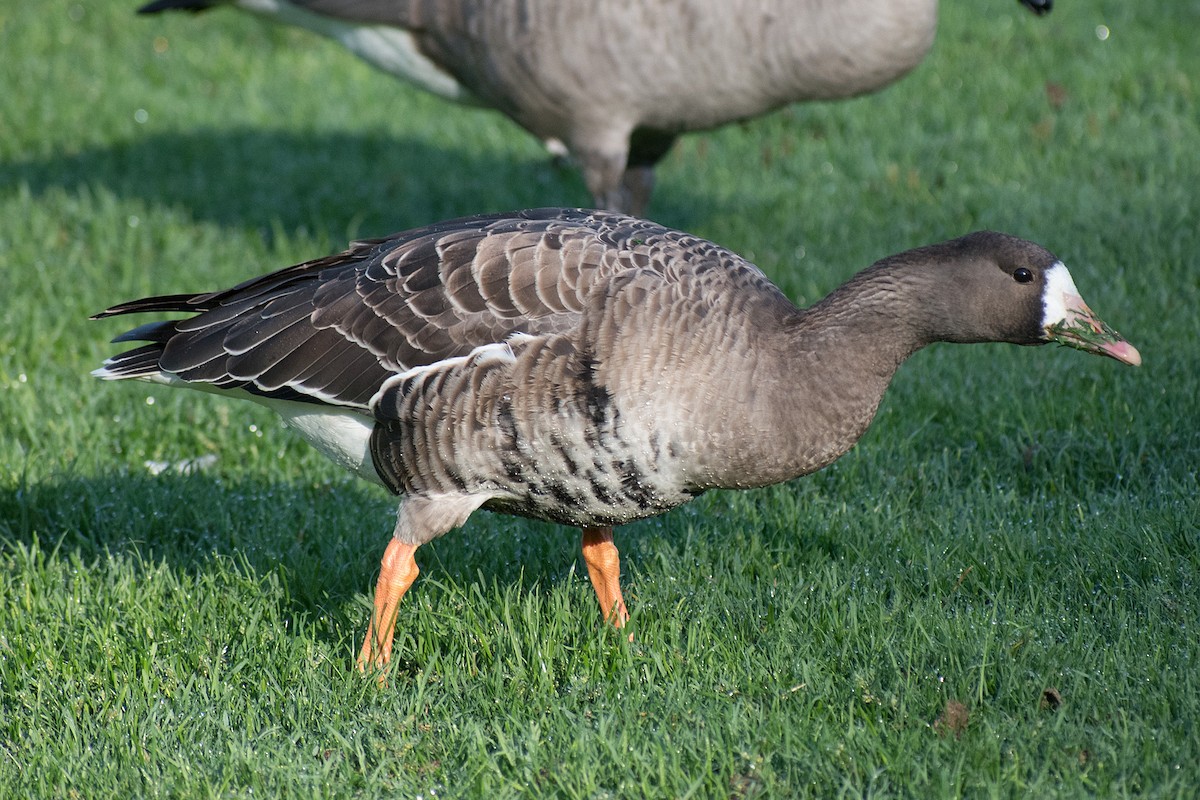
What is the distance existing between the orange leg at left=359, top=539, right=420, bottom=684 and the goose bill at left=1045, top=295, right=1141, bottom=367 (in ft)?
6.76

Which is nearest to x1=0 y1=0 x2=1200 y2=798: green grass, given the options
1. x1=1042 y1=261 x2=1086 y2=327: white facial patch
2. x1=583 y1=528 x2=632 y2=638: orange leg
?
x1=583 y1=528 x2=632 y2=638: orange leg

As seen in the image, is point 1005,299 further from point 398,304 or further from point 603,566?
point 398,304

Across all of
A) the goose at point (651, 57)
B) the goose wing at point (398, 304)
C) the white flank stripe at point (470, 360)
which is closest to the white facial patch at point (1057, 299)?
the goose wing at point (398, 304)

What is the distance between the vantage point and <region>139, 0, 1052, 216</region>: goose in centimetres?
698

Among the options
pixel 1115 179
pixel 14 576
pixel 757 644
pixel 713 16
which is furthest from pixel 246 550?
pixel 1115 179

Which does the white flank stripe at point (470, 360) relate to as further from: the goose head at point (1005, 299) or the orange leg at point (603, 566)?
the goose head at point (1005, 299)

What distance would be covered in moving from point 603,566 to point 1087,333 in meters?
1.72

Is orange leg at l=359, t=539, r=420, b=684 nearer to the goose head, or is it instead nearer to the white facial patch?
the goose head

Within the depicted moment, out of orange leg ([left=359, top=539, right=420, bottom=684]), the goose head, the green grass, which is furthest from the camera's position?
orange leg ([left=359, top=539, right=420, bottom=684])

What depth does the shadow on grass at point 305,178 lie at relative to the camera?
9.00 metres

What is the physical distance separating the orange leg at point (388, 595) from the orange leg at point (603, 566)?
0.63 meters

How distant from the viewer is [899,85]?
33.7 feet

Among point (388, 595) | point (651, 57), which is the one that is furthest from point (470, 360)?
point (651, 57)

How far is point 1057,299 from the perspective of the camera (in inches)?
148
